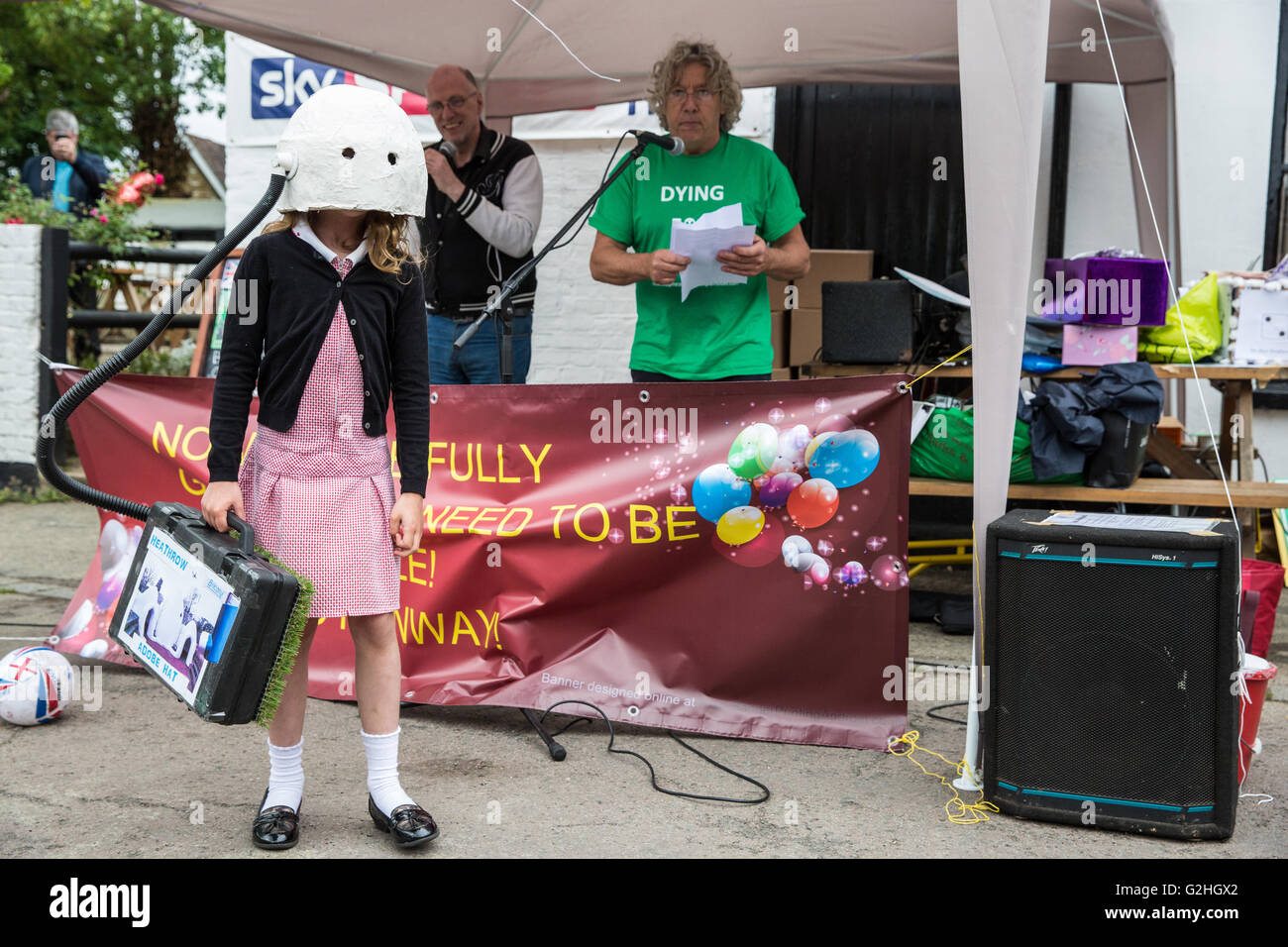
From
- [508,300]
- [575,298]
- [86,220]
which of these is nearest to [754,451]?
[508,300]

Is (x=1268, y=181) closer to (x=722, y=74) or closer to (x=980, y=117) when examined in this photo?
(x=722, y=74)

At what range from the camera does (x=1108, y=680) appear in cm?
316

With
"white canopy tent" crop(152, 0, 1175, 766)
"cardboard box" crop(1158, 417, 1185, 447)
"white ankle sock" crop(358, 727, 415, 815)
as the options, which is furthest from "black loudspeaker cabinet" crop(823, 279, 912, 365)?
"white ankle sock" crop(358, 727, 415, 815)

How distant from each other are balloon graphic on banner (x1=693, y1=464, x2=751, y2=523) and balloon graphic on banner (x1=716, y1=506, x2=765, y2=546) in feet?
0.06

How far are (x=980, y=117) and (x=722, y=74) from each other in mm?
1431

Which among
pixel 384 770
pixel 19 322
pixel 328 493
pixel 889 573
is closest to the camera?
pixel 328 493

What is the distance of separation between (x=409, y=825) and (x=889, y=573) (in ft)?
5.23

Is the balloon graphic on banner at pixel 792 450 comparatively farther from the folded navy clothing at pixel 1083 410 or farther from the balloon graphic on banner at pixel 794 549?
the folded navy clothing at pixel 1083 410

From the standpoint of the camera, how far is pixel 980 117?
3.28 m

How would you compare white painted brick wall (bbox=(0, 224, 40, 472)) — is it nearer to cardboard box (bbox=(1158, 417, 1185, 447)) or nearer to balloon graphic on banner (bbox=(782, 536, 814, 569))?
balloon graphic on banner (bbox=(782, 536, 814, 569))

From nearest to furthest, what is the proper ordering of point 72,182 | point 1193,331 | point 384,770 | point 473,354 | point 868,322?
1. point 384,770
2. point 473,354
3. point 1193,331
4. point 868,322
5. point 72,182

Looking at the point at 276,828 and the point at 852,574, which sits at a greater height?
the point at 852,574

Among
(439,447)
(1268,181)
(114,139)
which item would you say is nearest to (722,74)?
(439,447)

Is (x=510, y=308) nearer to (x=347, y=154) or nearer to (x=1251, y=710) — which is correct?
(x=347, y=154)
